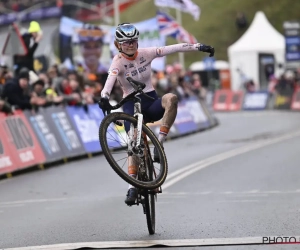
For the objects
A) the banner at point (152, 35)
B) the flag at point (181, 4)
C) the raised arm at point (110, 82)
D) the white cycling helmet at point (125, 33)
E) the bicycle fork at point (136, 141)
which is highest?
the white cycling helmet at point (125, 33)

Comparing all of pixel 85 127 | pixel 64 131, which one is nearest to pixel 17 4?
pixel 85 127

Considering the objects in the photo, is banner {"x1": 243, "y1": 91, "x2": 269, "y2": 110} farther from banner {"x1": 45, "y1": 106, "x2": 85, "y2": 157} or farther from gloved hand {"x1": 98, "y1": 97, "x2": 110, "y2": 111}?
gloved hand {"x1": 98, "y1": 97, "x2": 110, "y2": 111}

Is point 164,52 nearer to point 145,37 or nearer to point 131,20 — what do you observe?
point 145,37

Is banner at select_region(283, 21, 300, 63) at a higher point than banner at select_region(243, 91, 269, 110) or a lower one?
higher

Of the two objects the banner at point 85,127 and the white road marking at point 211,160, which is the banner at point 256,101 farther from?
the banner at point 85,127

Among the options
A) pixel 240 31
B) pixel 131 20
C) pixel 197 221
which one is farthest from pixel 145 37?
pixel 131 20

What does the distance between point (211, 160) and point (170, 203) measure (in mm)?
6661

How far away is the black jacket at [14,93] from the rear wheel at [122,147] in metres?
8.93

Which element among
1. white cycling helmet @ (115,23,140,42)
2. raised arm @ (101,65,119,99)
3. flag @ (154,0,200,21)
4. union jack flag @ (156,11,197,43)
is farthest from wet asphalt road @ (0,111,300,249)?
union jack flag @ (156,11,197,43)

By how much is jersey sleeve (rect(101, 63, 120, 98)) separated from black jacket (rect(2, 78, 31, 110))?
29.0ft

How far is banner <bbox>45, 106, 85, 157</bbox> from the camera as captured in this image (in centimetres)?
1975

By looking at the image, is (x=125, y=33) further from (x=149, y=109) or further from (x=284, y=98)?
(x=284, y=98)

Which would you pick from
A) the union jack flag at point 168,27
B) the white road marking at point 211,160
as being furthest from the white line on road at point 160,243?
the union jack flag at point 168,27

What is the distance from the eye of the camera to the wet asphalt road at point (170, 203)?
368 inches
